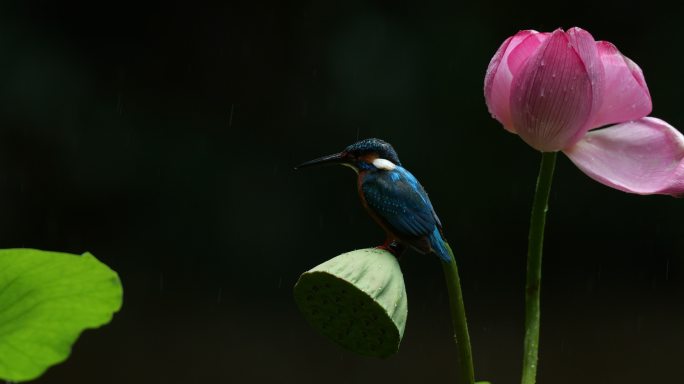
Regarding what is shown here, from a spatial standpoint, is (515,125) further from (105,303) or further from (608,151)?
(105,303)

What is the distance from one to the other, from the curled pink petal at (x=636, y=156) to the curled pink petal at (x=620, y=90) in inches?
0.9

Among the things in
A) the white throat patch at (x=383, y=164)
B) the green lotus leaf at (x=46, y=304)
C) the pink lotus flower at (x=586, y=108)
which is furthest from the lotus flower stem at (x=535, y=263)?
the green lotus leaf at (x=46, y=304)

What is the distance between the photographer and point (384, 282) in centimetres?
73

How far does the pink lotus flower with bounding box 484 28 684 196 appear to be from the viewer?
0.75m

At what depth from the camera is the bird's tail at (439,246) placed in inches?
30.3

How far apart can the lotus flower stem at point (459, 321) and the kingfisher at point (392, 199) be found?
0.01 metres

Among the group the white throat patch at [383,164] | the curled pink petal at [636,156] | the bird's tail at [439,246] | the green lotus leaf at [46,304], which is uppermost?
the curled pink petal at [636,156]

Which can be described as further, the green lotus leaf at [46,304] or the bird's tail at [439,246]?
the bird's tail at [439,246]

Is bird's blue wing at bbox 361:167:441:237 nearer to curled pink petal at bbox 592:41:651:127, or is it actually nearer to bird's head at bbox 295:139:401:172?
bird's head at bbox 295:139:401:172

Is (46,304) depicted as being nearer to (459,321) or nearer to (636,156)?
(459,321)

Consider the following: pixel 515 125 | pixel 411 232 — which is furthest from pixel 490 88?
pixel 411 232

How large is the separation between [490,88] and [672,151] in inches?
6.5

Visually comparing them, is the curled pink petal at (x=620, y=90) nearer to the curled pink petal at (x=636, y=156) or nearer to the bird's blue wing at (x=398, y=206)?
the curled pink petal at (x=636, y=156)

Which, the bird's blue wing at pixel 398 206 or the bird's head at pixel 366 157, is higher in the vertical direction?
the bird's head at pixel 366 157
